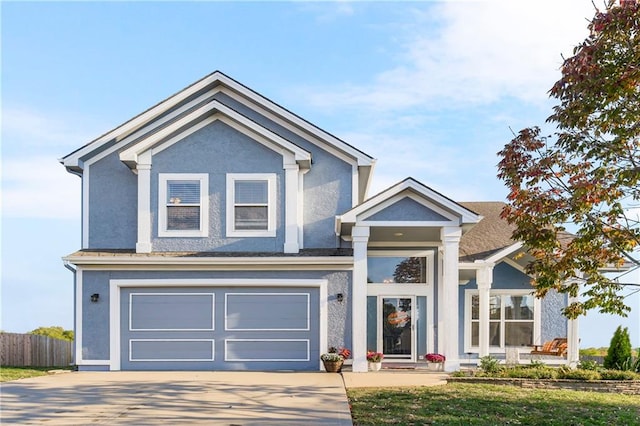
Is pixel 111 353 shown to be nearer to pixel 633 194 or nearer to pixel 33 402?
pixel 33 402

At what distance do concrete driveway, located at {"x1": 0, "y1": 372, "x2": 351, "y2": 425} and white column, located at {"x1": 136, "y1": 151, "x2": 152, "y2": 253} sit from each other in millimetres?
3688

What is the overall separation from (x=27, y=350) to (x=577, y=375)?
18.4 m

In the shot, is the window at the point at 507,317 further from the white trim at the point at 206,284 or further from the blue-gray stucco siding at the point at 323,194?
the white trim at the point at 206,284

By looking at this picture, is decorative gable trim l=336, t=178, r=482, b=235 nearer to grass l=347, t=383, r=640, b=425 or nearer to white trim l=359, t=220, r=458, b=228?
white trim l=359, t=220, r=458, b=228

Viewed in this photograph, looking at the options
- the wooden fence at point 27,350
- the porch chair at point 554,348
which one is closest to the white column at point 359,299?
the porch chair at point 554,348

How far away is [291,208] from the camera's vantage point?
19.9m

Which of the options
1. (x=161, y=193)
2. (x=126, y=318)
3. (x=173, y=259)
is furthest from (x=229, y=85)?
(x=126, y=318)

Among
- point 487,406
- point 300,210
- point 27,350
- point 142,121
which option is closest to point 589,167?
point 487,406

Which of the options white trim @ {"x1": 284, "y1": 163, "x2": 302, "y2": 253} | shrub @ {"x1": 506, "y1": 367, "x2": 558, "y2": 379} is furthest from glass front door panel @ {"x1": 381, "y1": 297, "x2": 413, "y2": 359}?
shrub @ {"x1": 506, "y1": 367, "x2": 558, "y2": 379}

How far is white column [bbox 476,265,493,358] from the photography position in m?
20.8

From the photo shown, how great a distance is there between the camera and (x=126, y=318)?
64.3 ft

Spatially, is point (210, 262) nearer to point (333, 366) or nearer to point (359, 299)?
point (359, 299)

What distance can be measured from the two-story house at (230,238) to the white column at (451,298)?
0.03 meters

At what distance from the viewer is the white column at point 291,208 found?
1981cm
